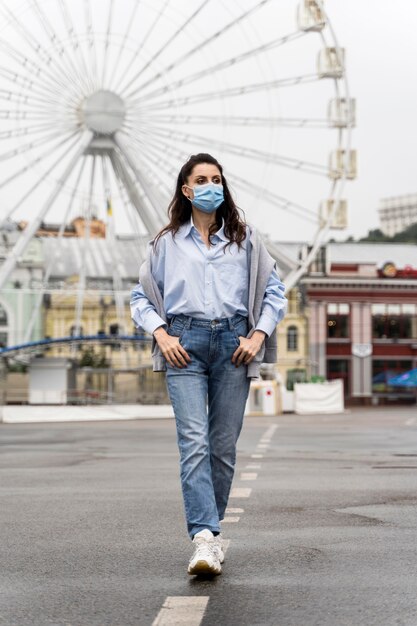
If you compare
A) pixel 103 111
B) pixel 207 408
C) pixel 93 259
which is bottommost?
pixel 207 408

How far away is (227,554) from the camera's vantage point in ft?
21.3

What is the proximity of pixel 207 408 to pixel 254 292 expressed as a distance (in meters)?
0.61

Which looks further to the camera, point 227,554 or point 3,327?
point 3,327

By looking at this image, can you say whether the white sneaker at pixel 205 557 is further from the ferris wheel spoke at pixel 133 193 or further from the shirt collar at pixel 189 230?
the ferris wheel spoke at pixel 133 193

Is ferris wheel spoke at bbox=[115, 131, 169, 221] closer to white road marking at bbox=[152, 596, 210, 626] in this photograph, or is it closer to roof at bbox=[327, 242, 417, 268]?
white road marking at bbox=[152, 596, 210, 626]

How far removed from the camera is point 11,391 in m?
59.1

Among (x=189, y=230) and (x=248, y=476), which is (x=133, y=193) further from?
(x=189, y=230)

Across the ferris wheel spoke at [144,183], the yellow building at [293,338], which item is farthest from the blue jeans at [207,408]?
the yellow building at [293,338]

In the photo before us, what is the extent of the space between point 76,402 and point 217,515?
157 feet


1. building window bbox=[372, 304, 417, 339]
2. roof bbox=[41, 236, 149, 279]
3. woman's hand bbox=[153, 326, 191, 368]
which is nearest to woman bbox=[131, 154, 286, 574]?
woman's hand bbox=[153, 326, 191, 368]

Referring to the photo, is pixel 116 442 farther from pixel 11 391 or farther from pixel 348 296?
pixel 348 296

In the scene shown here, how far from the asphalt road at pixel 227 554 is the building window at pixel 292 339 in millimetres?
73307

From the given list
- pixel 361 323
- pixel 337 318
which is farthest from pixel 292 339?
pixel 361 323

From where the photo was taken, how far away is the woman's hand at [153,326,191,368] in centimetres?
613
